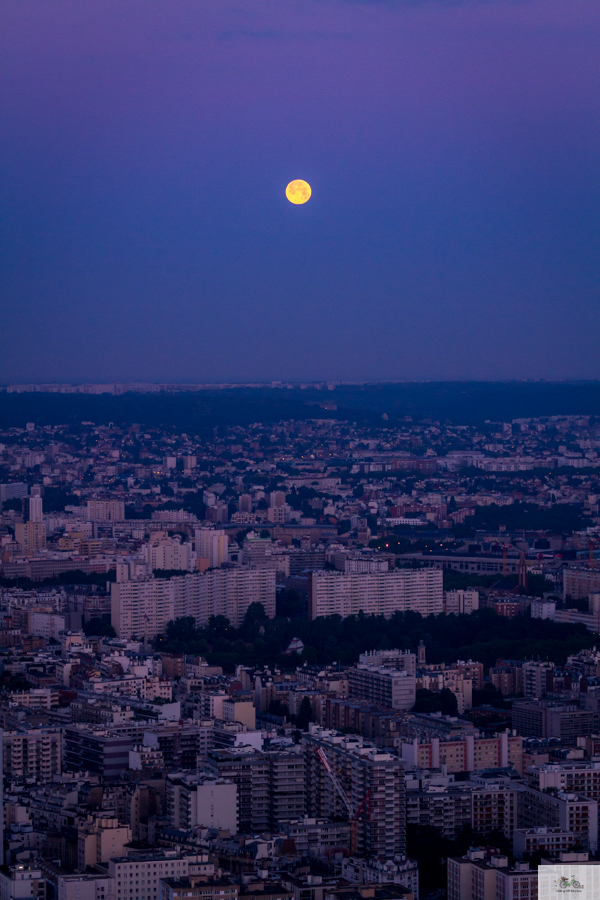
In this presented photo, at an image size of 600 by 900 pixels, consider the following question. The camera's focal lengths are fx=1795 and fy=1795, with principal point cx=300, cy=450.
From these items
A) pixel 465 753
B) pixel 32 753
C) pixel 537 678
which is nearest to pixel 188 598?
pixel 537 678

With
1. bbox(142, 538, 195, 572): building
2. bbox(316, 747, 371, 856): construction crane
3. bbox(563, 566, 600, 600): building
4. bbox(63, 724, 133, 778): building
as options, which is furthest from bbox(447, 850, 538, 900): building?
bbox(142, 538, 195, 572): building

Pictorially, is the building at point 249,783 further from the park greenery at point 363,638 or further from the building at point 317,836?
the park greenery at point 363,638

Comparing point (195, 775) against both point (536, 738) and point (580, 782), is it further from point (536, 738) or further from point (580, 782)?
point (536, 738)

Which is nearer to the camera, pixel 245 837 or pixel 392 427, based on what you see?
pixel 245 837

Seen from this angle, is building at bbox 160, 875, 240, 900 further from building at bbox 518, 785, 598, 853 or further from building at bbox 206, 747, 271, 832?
building at bbox 518, 785, 598, 853

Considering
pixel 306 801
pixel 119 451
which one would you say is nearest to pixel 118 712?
pixel 306 801
